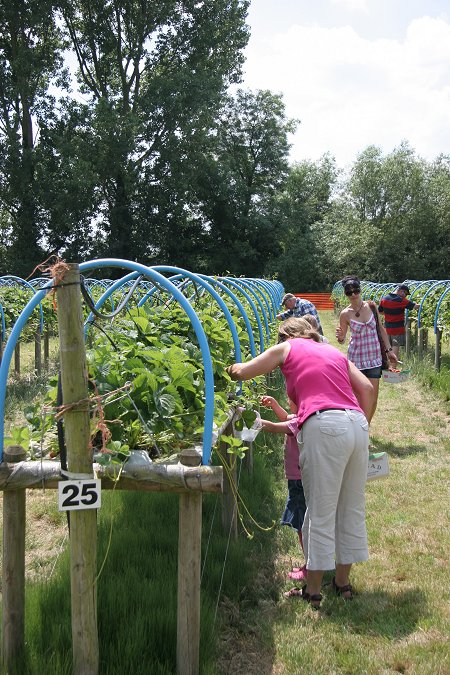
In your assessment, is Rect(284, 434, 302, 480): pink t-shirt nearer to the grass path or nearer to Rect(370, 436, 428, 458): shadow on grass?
the grass path

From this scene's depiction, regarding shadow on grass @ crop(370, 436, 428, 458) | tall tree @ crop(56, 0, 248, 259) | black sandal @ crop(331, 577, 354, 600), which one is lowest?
black sandal @ crop(331, 577, 354, 600)

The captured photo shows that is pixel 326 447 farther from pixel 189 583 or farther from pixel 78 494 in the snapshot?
pixel 78 494

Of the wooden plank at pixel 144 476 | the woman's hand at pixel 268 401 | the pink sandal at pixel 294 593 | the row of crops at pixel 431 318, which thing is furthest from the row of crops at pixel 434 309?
the wooden plank at pixel 144 476

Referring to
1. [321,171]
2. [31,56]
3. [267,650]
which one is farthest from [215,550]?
[321,171]

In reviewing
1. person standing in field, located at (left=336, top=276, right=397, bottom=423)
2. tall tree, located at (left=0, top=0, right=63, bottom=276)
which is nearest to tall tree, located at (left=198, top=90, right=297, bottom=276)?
tall tree, located at (left=0, top=0, right=63, bottom=276)

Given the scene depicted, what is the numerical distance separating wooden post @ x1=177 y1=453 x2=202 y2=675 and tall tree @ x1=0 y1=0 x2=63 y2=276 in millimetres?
27391

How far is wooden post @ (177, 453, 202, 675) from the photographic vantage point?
2523mm

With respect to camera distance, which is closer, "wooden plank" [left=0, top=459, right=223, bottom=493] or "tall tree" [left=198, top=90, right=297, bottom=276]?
"wooden plank" [left=0, top=459, right=223, bottom=493]

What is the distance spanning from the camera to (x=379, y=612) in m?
3.31

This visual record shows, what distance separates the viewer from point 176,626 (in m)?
2.81

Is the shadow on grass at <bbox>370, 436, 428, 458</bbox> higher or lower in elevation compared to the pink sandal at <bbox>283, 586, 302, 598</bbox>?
higher

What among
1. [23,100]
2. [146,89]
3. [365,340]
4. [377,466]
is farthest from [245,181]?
[377,466]

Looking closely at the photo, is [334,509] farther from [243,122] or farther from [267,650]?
[243,122]

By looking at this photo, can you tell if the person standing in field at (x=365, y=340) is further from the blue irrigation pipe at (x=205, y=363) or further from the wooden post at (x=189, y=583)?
the wooden post at (x=189, y=583)
